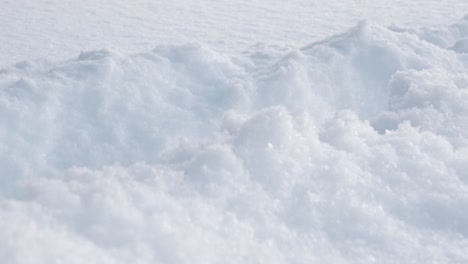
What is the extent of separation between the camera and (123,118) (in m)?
2.69

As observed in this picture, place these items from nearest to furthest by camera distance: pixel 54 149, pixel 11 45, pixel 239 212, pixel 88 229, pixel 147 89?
pixel 88 229
pixel 239 212
pixel 54 149
pixel 147 89
pixel 11 45

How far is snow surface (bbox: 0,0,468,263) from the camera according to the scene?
1.67 m

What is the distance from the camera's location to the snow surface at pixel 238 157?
1670 mm

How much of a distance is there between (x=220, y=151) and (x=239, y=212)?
0.21 m

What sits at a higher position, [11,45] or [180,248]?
[180,248]

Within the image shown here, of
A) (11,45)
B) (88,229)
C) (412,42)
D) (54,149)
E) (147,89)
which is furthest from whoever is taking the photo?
(11,45)

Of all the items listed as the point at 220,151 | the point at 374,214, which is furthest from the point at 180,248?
the point at 374,214

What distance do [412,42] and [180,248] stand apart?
7.02 ft

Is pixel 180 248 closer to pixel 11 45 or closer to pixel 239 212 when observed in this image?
pixel 239 212

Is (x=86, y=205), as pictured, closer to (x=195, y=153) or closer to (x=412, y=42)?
(x=195, y=153)

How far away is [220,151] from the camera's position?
193cm

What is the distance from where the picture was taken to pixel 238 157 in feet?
6.41

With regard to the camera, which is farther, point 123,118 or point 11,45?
point 11,45

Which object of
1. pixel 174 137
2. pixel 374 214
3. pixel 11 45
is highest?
pixel 374 214
